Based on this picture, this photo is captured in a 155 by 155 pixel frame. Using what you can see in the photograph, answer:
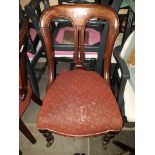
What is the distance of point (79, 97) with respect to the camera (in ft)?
4.55

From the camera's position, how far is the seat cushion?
1302 mm

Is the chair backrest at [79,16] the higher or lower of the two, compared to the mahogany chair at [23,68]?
higher

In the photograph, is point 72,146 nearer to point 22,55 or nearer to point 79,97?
point 79,97

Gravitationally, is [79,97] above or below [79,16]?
below

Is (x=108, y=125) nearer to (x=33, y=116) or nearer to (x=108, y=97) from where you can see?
(x=108, y=97)

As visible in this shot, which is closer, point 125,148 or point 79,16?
point 79,16

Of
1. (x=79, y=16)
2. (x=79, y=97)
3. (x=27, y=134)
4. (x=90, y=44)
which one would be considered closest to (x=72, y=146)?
(x=27, y=134)

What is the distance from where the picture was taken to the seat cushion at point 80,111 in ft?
4.27

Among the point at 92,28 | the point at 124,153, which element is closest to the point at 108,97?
the point at 124,153

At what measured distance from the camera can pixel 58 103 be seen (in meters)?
1.37

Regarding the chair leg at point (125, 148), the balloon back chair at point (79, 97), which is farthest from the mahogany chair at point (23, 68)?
the chair leg at point (125, 148)

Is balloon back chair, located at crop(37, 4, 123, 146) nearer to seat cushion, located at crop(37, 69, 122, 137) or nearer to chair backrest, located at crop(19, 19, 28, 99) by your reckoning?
seat cushion, located at crop(37, 69, 122, 137)

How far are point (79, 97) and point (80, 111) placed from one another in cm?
9

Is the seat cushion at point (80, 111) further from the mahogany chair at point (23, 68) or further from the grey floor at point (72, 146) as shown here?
the grey floor at point (72, 146)
